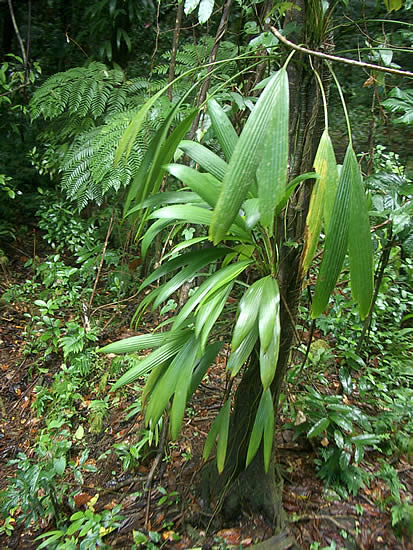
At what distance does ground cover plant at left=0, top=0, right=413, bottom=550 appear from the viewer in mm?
871

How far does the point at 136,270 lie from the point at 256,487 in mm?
1710

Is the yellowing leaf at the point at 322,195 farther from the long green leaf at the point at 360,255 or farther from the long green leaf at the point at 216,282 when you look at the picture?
the long green leaf at the point at 216,282

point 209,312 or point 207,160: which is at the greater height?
point 207,160

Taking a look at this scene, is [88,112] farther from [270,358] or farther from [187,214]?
[270,358]

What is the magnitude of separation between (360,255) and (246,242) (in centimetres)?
31

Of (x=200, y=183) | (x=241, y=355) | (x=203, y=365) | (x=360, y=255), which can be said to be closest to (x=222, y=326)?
(x=203, y=365)

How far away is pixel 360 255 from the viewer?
76 centimetres

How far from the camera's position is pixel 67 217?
10.0 ft

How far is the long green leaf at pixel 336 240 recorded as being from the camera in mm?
759

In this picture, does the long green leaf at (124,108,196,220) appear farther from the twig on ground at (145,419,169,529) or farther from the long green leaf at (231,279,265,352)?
the twig on ground at (145,419,169,529)

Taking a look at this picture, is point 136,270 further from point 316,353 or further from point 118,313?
point 316,353

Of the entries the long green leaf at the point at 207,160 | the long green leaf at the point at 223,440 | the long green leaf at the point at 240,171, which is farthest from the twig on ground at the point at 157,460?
the long green leaf at the point at 240,171

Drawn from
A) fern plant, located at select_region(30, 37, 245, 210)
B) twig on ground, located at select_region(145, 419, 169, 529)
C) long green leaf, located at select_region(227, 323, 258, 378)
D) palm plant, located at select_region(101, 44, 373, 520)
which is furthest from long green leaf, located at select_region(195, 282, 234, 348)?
fern plant, located at select_region(30, 37, 245, 210)

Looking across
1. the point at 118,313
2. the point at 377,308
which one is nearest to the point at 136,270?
the point at 118,313
